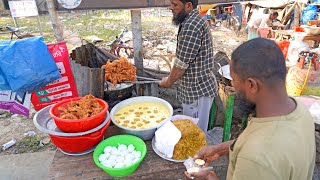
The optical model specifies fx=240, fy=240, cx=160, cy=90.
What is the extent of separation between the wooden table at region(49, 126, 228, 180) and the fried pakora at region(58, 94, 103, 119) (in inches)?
15.1

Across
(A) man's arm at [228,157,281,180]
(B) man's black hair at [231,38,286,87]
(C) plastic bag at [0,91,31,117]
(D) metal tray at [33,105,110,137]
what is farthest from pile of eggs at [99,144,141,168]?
(C) plastic bag at [0,91,31,117]

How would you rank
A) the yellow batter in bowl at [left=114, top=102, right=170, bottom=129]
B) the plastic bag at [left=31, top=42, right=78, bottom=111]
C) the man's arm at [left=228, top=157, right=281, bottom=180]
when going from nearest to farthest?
1. the man's arm at [left=228, top=157, right=281, bottom=180]
2. the yellow batter in bowl at [left=114, top=102, right=170, bottom=129]
3. the plastic bag at [left=31, top=42, right=78, bottom=111]

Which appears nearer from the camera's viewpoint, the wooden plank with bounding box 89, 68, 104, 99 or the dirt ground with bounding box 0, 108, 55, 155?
the wooden plank with bounding box 89, 68, 104, 99

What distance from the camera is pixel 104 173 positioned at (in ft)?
6.19

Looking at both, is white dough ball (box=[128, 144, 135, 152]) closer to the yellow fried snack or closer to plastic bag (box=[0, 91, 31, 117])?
the yellow fried snack

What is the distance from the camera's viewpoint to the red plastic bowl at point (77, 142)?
1896mm

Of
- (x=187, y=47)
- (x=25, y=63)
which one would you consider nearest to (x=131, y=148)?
(x=187, y=47)

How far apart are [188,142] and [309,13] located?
9107 mm

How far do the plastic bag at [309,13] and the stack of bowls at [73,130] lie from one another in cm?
931

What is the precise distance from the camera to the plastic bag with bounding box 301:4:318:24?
8648mm

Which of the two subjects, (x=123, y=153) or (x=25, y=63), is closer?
(x=123, y=153)

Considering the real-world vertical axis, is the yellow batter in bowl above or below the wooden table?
above

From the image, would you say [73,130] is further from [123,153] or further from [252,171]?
[252,171]

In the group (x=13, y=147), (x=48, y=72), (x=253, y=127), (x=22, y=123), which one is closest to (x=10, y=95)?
(x=48, y=72)
